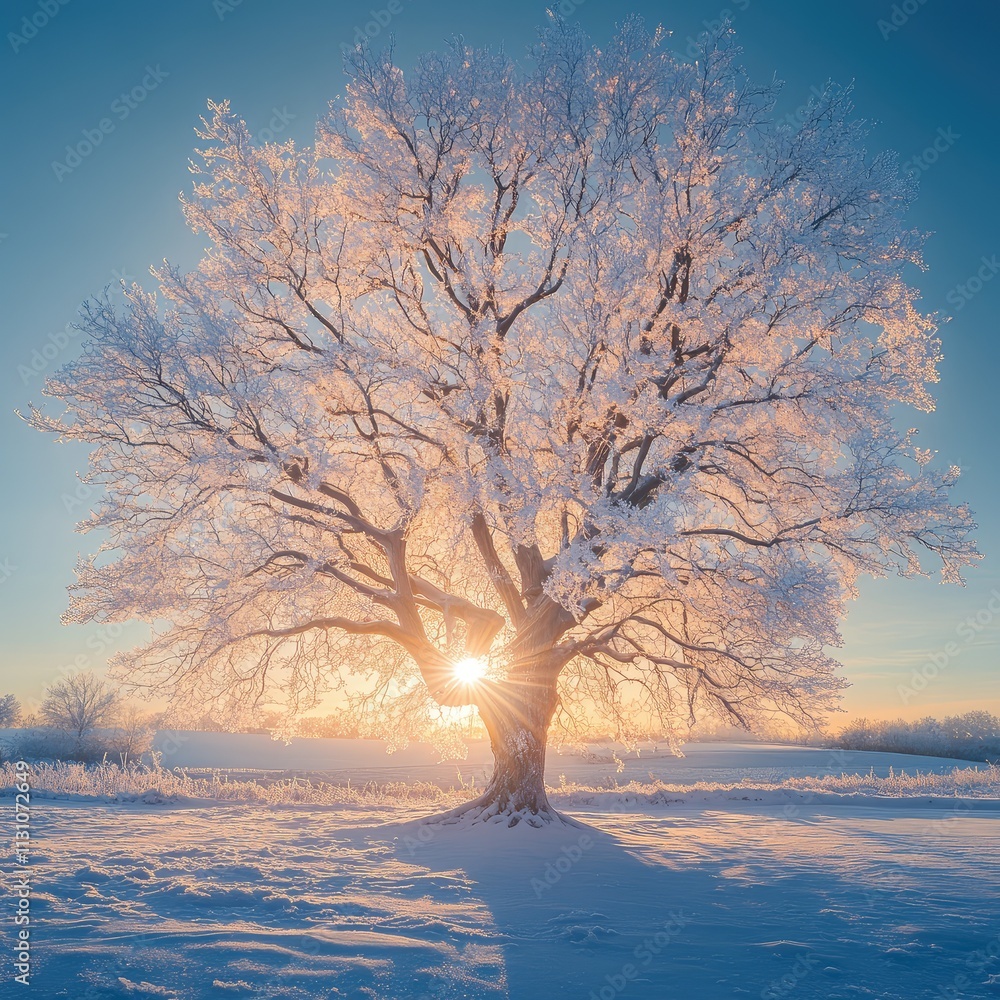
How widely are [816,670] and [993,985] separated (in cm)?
725

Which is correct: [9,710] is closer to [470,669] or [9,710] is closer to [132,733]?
[132,733]

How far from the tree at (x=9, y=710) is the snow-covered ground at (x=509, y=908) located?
35.5 meters

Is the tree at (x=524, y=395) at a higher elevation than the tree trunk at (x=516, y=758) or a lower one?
higher

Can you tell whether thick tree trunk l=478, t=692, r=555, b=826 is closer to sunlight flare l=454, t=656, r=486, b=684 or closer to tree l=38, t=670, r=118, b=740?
sunlight flare l=454, t=656, r=486, b=684

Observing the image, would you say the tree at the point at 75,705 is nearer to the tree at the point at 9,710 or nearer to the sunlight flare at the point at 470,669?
the tree at the point at 9,710

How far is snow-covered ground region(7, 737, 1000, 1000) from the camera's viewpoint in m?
4.74

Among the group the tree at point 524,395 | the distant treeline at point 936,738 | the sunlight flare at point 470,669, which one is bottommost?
the distant treeline at point 936,738

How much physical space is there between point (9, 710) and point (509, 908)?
4582cm

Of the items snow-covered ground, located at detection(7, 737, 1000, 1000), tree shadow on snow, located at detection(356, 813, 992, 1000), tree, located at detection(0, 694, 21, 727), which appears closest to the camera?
snow-covered ground, located at detection(7, 737, 1000, 1000)

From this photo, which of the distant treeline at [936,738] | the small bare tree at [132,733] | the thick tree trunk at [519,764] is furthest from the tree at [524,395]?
the distant treeline at [936,738]

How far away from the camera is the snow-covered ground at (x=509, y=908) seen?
187 inches

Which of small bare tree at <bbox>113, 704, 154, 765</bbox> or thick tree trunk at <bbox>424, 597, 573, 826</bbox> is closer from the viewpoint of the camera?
thick tree trunk at <bbox>424, 597, 573, 826</bbox>

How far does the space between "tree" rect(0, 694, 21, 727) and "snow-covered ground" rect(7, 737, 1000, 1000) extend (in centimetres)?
3546

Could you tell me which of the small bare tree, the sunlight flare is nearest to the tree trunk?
the sunlight flare
